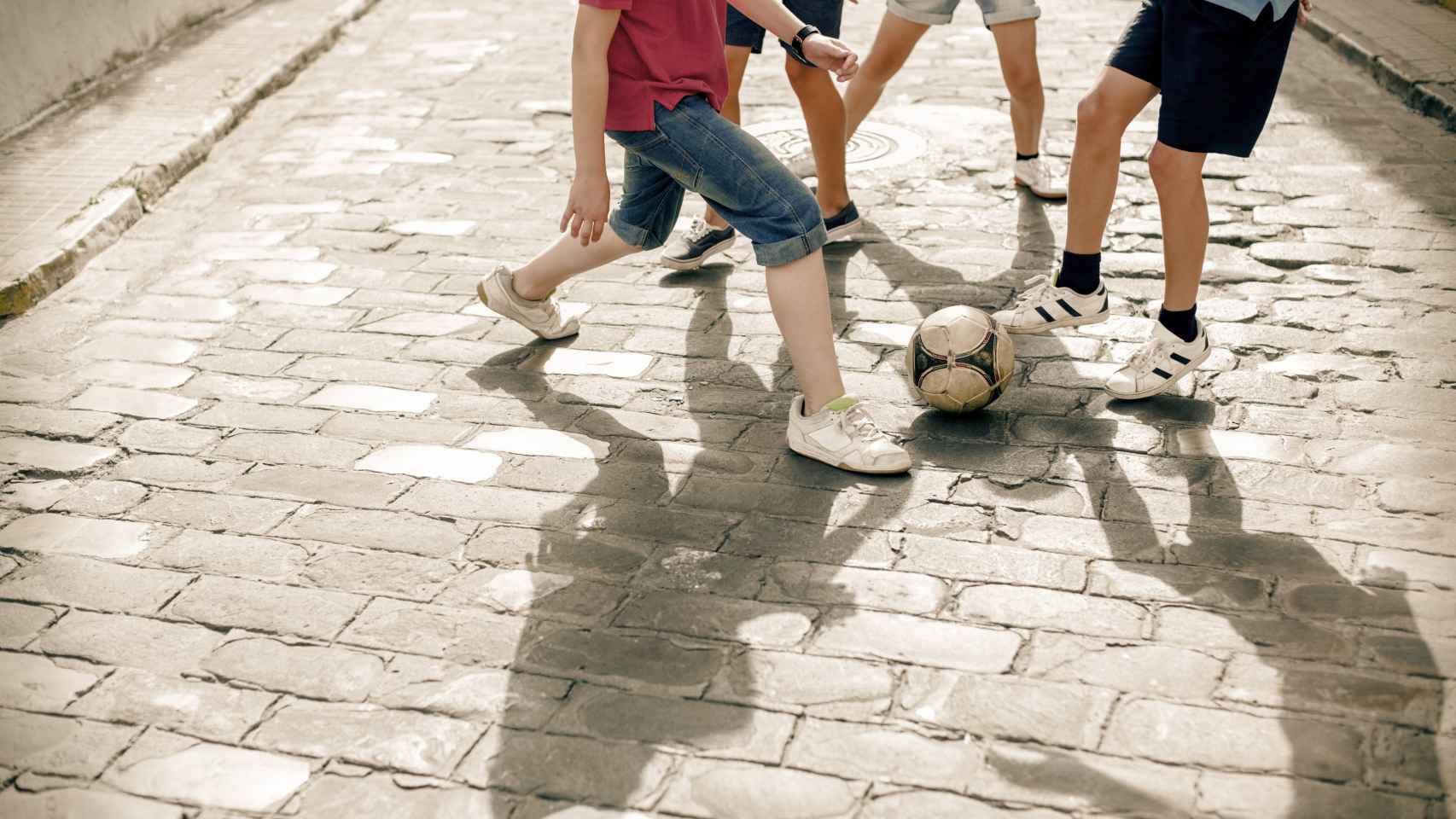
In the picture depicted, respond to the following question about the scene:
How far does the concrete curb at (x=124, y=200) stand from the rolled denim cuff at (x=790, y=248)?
3.32 metres

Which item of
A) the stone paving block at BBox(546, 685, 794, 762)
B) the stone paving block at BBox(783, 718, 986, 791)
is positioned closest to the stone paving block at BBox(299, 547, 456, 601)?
the stone paving block at BBox(546, 685, 794, 762)

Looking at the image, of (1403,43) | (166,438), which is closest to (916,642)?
(166,438)

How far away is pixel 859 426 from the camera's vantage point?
4031 mm

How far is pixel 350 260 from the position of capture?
586 cm

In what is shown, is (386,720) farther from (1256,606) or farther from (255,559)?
(1256,606)

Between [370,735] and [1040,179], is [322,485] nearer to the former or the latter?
[370,735]

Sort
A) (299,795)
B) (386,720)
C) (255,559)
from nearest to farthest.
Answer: (299,795) → (386,720) → (255,559)

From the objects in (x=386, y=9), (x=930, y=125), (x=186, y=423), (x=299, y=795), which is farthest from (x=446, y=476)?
(x=386, y=9)

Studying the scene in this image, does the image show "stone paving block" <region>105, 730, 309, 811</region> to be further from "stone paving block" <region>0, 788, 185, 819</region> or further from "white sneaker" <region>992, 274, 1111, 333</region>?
"white sneaker" <region>992, 274, 1111, 333</region>

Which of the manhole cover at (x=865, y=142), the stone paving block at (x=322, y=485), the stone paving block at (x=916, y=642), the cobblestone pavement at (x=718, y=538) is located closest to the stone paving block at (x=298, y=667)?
the cobblestone pavement at (x=718, y=538)

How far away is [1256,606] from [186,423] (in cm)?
335

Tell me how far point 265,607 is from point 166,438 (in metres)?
1.19

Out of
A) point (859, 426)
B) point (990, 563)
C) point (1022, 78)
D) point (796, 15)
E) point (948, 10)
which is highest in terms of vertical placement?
point (796, 15)

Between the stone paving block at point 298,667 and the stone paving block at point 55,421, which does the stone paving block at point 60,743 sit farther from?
the stone paving block at point 55,421
